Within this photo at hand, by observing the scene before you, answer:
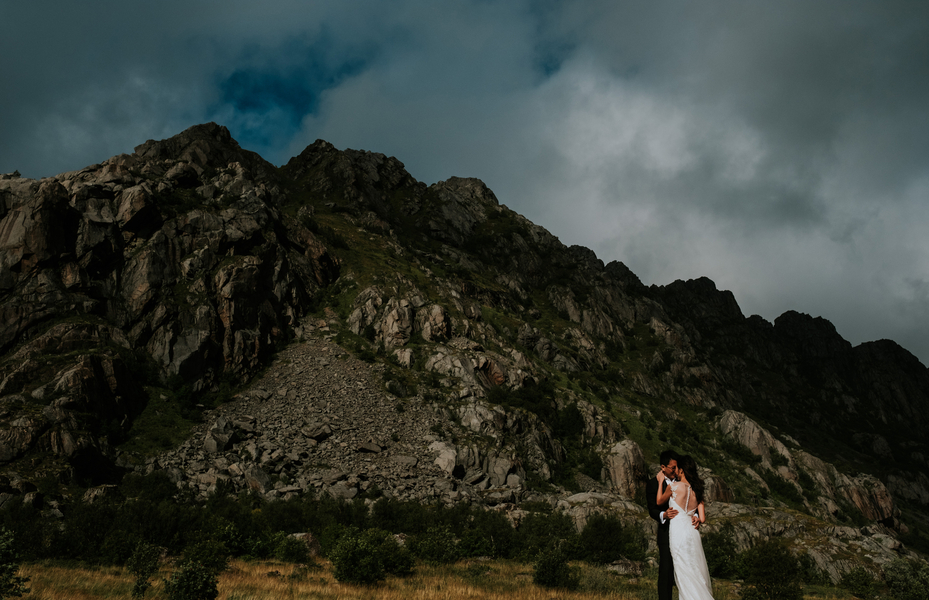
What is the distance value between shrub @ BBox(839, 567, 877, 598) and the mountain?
442cm

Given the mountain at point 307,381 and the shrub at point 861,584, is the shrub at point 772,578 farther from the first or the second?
the mountain at point 307,381

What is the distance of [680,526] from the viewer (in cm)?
870

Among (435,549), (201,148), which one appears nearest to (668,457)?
(435,549)

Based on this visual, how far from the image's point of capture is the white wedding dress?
8164mm

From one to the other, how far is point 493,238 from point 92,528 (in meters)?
140

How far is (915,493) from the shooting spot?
128 metres

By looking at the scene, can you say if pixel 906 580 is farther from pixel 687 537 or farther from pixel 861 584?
pixel 687 537

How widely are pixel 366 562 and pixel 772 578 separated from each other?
17861mm

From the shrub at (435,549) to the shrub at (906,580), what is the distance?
82.7ft

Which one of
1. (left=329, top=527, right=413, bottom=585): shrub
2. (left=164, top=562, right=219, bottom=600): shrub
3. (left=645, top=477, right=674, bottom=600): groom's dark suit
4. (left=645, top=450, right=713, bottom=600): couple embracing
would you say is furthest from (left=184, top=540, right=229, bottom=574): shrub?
(left=645, top=450, right=713, bottom=600): couple embracing

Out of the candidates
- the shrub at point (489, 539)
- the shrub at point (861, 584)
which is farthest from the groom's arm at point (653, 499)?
the shrub at point (861, 584)

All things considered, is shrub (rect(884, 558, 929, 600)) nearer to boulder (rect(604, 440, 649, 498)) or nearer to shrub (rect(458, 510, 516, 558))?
shrub (rect(458, 510, 516, 558))

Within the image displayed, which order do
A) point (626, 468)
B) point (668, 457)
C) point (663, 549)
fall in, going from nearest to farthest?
point (663, 549), point (668, 457), point (626, 468)

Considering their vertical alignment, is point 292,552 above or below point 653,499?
below
